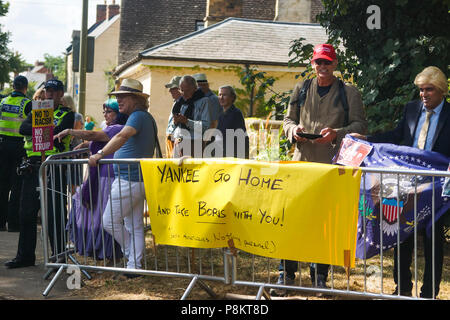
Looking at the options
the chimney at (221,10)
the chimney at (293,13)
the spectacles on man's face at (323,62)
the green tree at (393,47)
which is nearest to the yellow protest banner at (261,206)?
the spectacles on man's face at (323,62)

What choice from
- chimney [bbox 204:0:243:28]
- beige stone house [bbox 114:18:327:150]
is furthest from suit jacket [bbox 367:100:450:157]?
chimney [bbox 204:0:243:28]

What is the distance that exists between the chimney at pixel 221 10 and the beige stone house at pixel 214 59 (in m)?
3.18

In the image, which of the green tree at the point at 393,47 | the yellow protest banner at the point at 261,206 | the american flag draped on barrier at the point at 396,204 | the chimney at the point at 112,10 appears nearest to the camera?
the yellow protest banner at the point at 261,206

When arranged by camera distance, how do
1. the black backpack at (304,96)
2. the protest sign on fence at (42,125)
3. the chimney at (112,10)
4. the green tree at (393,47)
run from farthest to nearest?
the chimney at (112,10), the green tree at (393,47), the protest sign on fence at (42,125), the black backpack at (304,96)

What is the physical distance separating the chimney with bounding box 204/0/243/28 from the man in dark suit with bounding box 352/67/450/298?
22.2 m

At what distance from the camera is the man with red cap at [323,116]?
5.68 metres

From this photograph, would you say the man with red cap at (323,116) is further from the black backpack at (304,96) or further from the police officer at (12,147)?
the police officer at (12,147)

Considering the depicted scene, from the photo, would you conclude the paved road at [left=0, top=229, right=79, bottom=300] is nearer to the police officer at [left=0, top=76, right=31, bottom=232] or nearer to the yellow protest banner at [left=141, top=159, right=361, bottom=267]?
the yellow protest banner at [left=141, top=159, right=361, bottom=267]

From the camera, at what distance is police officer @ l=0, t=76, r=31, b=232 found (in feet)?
28.7

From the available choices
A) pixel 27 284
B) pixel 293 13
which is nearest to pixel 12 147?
pixel 27 284

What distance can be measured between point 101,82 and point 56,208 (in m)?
47.4

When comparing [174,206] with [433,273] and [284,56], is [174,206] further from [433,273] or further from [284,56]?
[284,56]

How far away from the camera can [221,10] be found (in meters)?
27.2

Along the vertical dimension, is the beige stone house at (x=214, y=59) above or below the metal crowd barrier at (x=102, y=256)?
above
